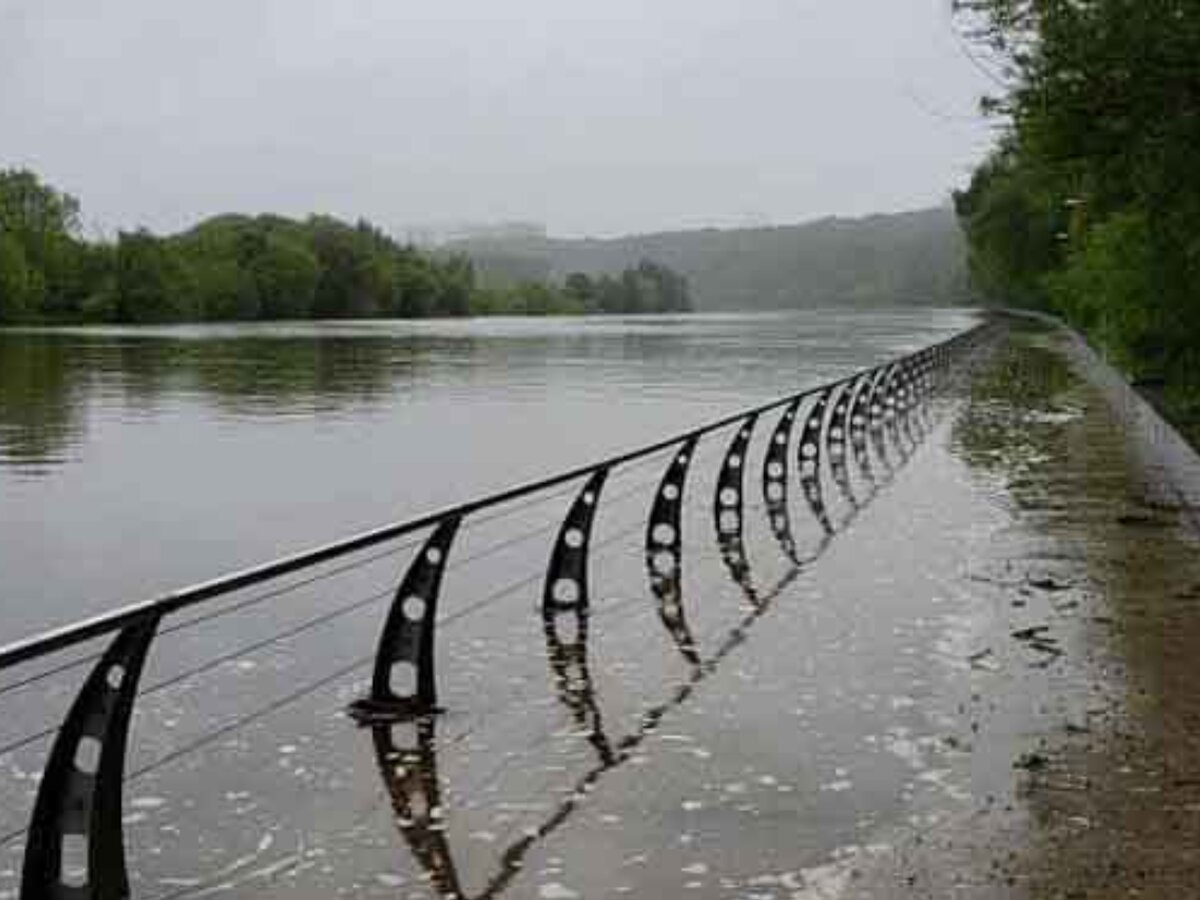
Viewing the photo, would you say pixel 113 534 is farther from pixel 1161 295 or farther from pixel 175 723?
pixel 1161 295

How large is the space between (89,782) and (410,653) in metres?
3.10

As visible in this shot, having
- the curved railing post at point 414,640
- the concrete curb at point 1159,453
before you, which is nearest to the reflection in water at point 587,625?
the curved railing post at point 414,640

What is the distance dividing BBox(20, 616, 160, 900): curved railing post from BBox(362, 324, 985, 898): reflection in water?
118 cm

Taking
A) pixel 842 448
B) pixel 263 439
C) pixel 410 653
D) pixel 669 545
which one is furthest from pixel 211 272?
pixel 410 653

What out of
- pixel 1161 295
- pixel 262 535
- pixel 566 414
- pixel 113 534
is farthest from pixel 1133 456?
pixel 566 414

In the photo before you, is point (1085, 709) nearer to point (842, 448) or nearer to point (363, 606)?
point (363, 606)

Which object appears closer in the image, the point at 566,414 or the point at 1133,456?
the point at 1133,456

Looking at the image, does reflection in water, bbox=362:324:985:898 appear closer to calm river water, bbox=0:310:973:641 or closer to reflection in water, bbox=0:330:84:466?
calm river water, bbox=0:310:973:641

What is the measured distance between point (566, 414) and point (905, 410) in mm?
10741

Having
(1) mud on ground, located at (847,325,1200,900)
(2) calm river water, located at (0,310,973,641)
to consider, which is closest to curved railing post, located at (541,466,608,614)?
(1) mud on ground, located at (847,325,1200,900)

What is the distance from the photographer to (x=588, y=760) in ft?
22.9

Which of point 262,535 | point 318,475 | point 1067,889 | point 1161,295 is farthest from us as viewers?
point 1161,295

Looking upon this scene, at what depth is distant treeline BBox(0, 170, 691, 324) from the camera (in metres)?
129

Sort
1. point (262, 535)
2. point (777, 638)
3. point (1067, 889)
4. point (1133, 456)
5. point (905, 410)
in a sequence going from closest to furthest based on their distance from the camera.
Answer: point (1067, 889)
point (777, 638)
point (262, 535)
point (1133, 456)
point (905, 410)
